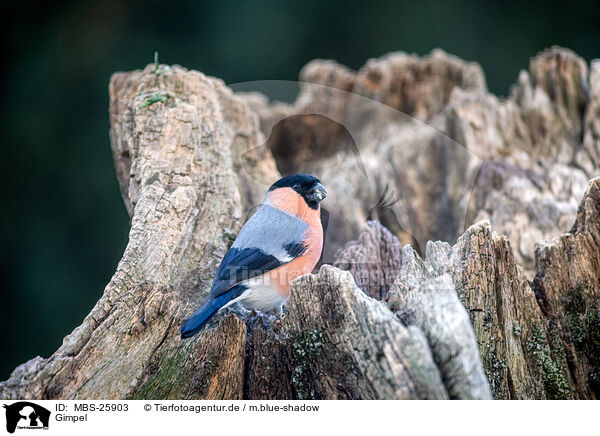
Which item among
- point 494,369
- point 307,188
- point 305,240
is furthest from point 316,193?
point 494,369

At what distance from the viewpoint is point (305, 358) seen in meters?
1.47

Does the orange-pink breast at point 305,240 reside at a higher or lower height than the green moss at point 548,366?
higher

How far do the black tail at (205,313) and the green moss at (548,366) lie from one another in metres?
0.85

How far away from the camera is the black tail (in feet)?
4.77

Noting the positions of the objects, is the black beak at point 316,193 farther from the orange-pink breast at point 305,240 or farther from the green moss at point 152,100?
the green moss at point 152,100

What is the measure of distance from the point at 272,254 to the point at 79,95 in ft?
5.86

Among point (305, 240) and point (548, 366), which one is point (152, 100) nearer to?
point (305, 240)

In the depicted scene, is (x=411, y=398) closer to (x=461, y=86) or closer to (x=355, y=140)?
(x=355, y=140)

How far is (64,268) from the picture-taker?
2.68 meters

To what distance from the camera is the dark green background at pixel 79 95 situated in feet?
8.16
